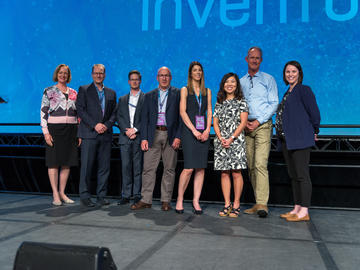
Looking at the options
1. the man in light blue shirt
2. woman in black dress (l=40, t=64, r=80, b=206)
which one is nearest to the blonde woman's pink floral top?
woman in black dress (l=40, t=64, r=80, b=206)

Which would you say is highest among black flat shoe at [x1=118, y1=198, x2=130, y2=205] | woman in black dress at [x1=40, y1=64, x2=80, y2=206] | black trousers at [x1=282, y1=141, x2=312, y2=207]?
woman in black dress at [x1=40, y1=64, x2=80, y2=206]

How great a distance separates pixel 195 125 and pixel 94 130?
1014 millimetres

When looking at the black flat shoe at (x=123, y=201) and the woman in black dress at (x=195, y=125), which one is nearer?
the woman in black dress at (x=195, y=125)

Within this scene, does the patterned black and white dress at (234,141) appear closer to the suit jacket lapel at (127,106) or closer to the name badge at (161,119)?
the name badge at (161,119)

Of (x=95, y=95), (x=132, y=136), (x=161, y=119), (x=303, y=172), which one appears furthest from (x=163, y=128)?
(x=303, y=172)

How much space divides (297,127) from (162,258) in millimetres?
1576

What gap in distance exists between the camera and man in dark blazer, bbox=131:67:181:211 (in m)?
3.10

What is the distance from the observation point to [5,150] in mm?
4613

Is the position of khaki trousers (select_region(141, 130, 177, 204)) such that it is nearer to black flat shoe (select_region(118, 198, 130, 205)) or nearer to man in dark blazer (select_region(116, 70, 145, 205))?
man in dark blazer (select_region(116, 70, 145, 205))

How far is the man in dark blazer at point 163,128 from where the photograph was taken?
10.2 ft

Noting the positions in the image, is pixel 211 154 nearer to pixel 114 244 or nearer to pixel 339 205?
pixel 339 205

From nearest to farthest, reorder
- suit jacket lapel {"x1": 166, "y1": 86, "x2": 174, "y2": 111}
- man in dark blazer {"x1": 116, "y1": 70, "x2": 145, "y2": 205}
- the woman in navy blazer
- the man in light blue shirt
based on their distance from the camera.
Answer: the woman in navy blazer, the man in light blue shirt, suit jacket lapel {"x1": 166, "y1": 86, "x2": 174, "y2": 111}, man in dark blazer {"x1": 116, "y1": 70, "x2": 145, "y2": 205}

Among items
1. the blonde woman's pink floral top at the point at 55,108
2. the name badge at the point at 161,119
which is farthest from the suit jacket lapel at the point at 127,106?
the blonde woman's pink floral top at the point at 55,108

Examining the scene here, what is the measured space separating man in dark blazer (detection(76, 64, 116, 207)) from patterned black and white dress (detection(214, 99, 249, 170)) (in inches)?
44.7
